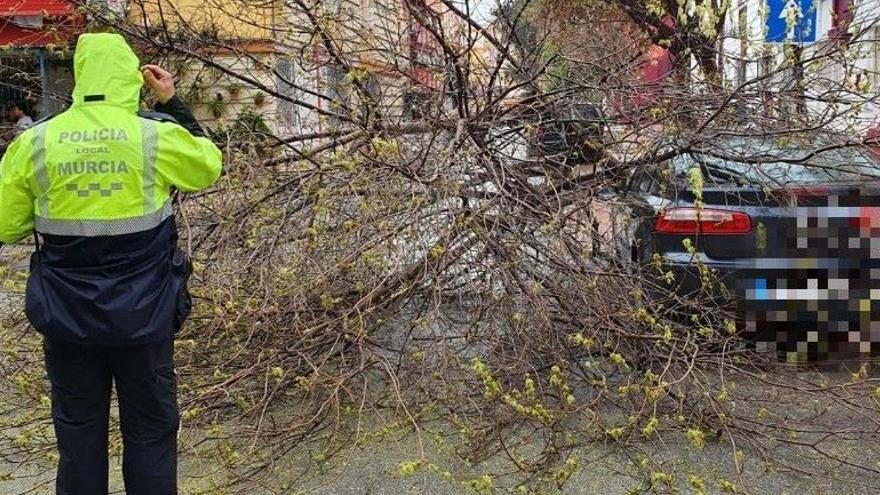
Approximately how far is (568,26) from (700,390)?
340cm

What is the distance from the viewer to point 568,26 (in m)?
5.91

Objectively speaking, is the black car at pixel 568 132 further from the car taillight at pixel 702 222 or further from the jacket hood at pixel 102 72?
the jacket hood at pixel 102 72

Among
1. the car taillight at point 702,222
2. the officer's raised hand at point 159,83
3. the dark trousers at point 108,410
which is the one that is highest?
the officer's raised hand at point 159,83

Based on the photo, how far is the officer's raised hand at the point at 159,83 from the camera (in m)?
2.99

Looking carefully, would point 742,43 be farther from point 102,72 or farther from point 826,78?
point 102,72

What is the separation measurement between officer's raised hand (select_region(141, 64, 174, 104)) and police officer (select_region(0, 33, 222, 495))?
0.69ft

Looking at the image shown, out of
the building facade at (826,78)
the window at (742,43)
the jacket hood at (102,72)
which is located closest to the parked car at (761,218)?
the building facade at (826,78)

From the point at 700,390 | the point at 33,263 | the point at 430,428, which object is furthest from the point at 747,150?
the point at 33,263

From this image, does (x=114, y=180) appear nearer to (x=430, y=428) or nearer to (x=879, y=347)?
(x=430, y=428)

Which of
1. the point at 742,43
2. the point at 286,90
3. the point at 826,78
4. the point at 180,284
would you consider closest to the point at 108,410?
the point at 180,284

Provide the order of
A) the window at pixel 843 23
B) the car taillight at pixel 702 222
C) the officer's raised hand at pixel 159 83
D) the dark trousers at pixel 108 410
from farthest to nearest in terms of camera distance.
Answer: the window at pixel 843 23 < the car taillight at pixel 702 222 < the officer's raised hand at pixel 159 83 < the dark trousers at pixel 108 410

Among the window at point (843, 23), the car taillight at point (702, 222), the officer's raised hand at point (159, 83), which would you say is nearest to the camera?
the officer's raised hand at point (159, 83)

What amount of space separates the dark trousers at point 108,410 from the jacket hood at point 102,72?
882 mm

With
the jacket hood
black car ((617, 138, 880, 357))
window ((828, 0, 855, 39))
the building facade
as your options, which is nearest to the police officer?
the jacket hood
